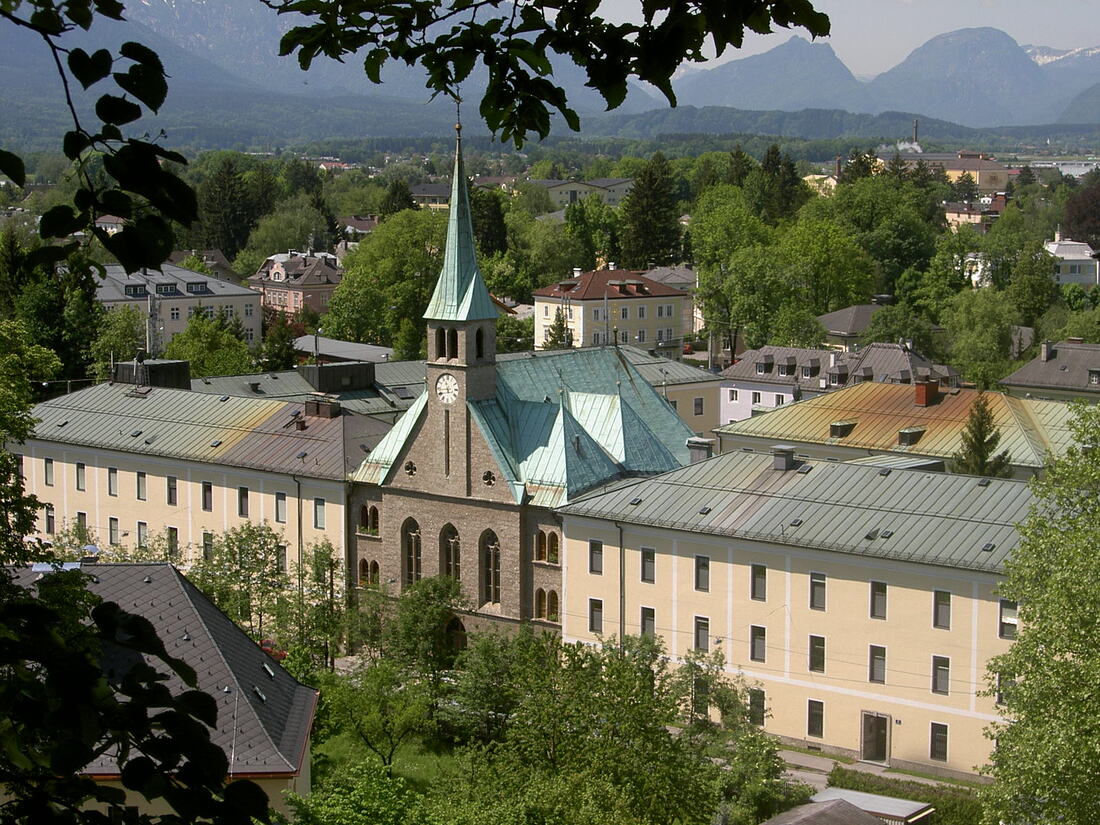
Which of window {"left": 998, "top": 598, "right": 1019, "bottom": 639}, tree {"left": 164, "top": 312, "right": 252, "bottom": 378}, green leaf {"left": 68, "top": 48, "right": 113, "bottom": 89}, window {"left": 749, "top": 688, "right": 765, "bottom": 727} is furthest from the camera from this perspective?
tree {"left": 164, "top": 312, "right": 252, "bottom": 378}

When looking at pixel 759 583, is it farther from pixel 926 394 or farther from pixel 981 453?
pixel 926 394

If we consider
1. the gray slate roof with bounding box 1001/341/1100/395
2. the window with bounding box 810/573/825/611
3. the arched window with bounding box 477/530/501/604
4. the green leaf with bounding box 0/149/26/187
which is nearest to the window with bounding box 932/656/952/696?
the window with bounding box 810/573/825/611

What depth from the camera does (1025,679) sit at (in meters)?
34.8

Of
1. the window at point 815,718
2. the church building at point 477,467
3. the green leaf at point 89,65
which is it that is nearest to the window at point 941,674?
the window at point 815,718

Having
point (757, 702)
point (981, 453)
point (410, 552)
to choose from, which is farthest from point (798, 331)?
point (757, 702)

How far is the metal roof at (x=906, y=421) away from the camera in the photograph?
6631cm

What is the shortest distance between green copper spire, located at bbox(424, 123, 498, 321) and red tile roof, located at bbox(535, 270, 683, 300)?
2526 inches

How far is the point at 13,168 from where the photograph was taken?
25.7 feet

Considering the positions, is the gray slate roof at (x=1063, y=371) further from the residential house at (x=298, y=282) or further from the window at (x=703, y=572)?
the residential house at (x=298, y=282)

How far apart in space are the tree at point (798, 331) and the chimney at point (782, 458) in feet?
189

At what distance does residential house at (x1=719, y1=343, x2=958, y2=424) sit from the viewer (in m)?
90.1

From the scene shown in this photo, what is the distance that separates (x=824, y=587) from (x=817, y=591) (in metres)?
0.31

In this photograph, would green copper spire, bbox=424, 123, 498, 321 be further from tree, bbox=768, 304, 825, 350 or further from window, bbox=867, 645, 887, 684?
tree, bbox=768, 304, 825, 350

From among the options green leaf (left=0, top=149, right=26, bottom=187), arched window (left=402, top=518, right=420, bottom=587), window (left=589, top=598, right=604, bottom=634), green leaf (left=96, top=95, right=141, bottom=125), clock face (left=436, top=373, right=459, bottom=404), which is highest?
green leaf (left=96, top=95, right=141, bottom=125)
